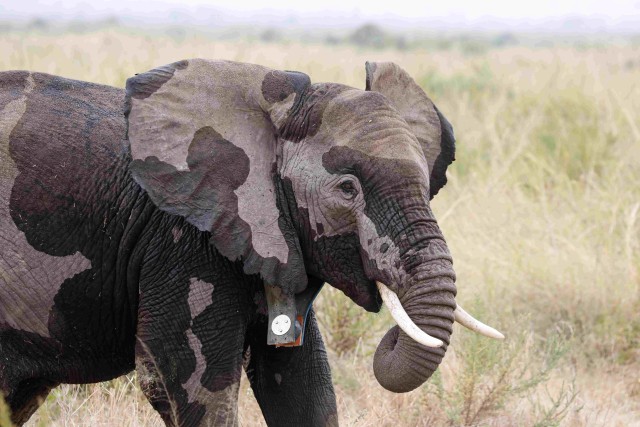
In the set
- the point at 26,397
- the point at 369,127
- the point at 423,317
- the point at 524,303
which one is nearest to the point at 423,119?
the point at 369,127

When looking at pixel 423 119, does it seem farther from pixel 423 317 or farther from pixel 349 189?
pixel 423 317

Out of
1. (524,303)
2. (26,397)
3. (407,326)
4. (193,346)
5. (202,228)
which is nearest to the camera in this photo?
(407,326)

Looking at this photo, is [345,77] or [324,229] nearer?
[324,229]

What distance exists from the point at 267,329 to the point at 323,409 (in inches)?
18.6

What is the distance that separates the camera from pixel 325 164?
343 centimetres

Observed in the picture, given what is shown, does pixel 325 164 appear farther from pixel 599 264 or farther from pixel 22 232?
pixel 599 264

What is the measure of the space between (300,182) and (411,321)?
559 millimetres

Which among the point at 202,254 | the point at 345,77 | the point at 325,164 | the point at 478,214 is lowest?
the point at 345,77

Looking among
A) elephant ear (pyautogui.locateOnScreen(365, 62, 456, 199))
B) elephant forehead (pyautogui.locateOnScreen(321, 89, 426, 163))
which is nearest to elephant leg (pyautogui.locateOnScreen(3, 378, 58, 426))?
elephant forehead (pyautogui.locateOnScreen(321, 89, 426, 163))

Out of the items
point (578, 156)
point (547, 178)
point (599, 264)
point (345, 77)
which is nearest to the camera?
point (599, 264)

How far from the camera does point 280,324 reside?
3.49 meters

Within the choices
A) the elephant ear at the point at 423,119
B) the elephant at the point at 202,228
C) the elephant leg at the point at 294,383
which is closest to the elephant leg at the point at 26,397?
the elephant at the point at 202,228

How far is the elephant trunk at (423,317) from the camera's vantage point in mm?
3244

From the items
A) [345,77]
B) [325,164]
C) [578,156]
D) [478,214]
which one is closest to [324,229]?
[325,164]
